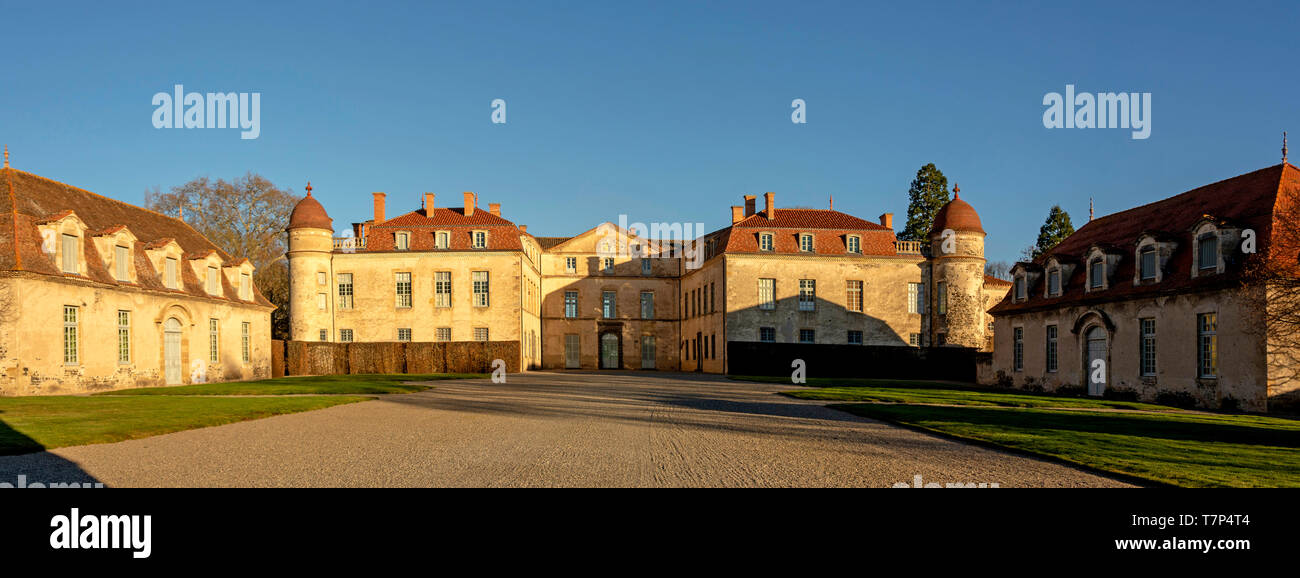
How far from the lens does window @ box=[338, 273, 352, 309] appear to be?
4869 cm

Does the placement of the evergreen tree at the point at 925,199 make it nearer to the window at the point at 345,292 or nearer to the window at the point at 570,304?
the window at the point at 570,304

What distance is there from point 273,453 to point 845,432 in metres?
8.93

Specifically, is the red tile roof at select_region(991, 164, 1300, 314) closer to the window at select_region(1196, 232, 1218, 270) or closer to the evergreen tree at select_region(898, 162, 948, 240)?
the window at select_region(1196, 232, 1218, 270)

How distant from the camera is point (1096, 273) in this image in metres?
28.3

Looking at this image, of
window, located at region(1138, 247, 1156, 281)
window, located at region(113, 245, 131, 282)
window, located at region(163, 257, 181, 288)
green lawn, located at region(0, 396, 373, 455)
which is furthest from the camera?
window, located at region(163, 257, 181, 288)

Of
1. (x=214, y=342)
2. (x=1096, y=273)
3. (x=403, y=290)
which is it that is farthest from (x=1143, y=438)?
(x=403, y=290)

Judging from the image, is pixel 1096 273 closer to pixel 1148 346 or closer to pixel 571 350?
pixel 1148 346

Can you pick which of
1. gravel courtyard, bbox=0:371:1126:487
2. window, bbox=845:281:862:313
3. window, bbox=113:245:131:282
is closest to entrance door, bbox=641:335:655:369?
window, bbox=845:281:862:313

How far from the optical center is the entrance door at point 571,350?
57475 mm

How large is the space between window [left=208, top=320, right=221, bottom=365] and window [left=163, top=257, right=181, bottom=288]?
8.97 feet

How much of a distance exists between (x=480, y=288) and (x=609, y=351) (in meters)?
13.3

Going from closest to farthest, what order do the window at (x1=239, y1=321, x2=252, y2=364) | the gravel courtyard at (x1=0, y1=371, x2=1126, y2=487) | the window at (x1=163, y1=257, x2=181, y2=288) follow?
the gravel courtyard at (x1=0, y1=371, x2=1126, y2=487), the window at (x1=163, y1=257, x2=181, y2=288), the window at (x1=239, y1=321, x2=252, y2=364)

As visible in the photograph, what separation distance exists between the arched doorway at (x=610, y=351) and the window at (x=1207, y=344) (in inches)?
1562
